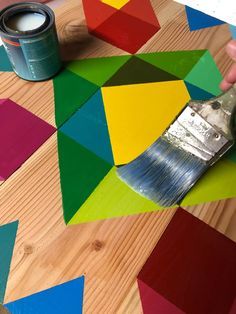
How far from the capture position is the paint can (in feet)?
2.50

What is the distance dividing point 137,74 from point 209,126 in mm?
275

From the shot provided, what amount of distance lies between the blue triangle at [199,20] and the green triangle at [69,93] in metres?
0.35

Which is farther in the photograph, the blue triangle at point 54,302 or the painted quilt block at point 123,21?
the painted quilt block at point 123,21

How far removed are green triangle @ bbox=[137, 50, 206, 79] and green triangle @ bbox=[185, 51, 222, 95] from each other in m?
0.01

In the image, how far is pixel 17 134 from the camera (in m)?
0.79

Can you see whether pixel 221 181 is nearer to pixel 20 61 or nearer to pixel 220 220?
pixel 220 220

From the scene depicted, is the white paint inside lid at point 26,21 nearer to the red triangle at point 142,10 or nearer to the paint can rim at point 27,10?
the paint can rim at point 27,10

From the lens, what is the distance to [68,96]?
849 millimetres

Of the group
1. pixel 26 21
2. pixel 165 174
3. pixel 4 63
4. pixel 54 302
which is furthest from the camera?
pixel 4 63

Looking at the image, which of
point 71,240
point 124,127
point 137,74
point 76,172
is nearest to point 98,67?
point 137,74

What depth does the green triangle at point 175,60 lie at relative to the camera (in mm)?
905

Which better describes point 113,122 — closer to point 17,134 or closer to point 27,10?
point 17,134

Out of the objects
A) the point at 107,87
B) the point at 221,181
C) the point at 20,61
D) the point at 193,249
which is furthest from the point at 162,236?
the point at 20,61

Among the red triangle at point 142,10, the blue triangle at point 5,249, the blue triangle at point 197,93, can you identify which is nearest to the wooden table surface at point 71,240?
the blue triangle at point 5,249
